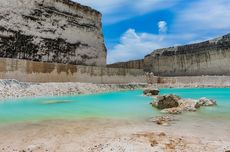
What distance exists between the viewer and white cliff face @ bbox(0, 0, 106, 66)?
17.6 m

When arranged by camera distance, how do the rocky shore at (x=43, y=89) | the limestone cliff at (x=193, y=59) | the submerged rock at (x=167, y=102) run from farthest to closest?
the limestone cliff at (x=193, y=59) < the rocky shore at (x=43, y=89) < the submerged rock at (x=167, y=102)

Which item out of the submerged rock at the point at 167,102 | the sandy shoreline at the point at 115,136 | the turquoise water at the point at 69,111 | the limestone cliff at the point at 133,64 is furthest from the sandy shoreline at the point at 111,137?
the limestone cliff at the point at 133,64

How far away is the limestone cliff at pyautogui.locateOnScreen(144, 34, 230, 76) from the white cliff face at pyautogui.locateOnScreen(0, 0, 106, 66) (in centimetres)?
1185

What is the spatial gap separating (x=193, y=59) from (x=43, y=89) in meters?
21.9

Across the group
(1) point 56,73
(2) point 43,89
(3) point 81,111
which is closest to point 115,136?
(3) point 81,111

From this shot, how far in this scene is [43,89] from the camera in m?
14.8

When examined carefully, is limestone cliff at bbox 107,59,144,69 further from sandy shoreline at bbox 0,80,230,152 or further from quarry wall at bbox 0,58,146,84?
sandy shoreline at bbox 0,80,230,152

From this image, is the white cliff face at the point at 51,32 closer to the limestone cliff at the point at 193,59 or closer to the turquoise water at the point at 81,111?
the turquoise water at the point at 81,111

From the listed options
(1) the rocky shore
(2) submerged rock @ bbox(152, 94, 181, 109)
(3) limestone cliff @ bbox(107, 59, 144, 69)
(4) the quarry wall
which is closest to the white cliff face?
(4) the quarry wall

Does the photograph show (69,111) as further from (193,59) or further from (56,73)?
(193,59)

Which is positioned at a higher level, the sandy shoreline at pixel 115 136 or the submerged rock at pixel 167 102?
the submerged rock at pixel 167 102

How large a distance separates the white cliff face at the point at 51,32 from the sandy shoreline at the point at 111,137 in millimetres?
13666

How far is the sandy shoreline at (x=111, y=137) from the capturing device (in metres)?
3.53

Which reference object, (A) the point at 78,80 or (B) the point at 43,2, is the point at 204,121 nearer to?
(A) the point at 78,80
